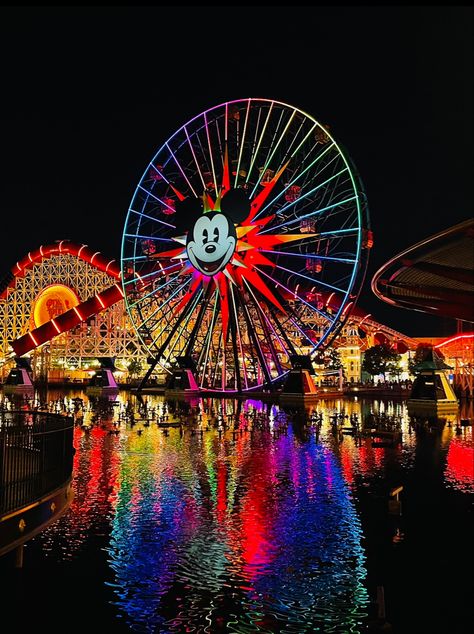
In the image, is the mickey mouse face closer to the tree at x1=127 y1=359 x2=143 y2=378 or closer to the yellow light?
the tree at x1=127 y1=359 x2=143 y2=378

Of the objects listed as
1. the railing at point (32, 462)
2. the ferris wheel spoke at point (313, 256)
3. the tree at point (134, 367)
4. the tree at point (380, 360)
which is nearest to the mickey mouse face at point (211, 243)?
the ferris wheel spoke at point (313, 256)

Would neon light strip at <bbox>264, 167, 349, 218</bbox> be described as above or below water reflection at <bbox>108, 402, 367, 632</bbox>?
above

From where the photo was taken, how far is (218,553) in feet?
43.4

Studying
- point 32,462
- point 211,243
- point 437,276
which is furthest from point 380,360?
point 32,462

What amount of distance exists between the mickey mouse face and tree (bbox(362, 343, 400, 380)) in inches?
1625

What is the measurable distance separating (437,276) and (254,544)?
928 inches

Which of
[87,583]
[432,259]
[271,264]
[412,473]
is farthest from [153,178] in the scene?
[87,583]

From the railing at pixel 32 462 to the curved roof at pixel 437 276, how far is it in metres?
13.9

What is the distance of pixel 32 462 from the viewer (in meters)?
12.0

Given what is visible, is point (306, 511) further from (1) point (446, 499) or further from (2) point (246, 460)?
(2) point (246, 460)

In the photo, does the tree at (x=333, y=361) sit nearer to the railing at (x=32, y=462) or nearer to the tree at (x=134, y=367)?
the tree at (x=134, y=367)

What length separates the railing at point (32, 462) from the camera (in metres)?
10.5

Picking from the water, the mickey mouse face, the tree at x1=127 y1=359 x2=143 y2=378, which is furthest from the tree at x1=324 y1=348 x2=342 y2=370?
the water

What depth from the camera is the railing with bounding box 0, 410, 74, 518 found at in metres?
10.5
